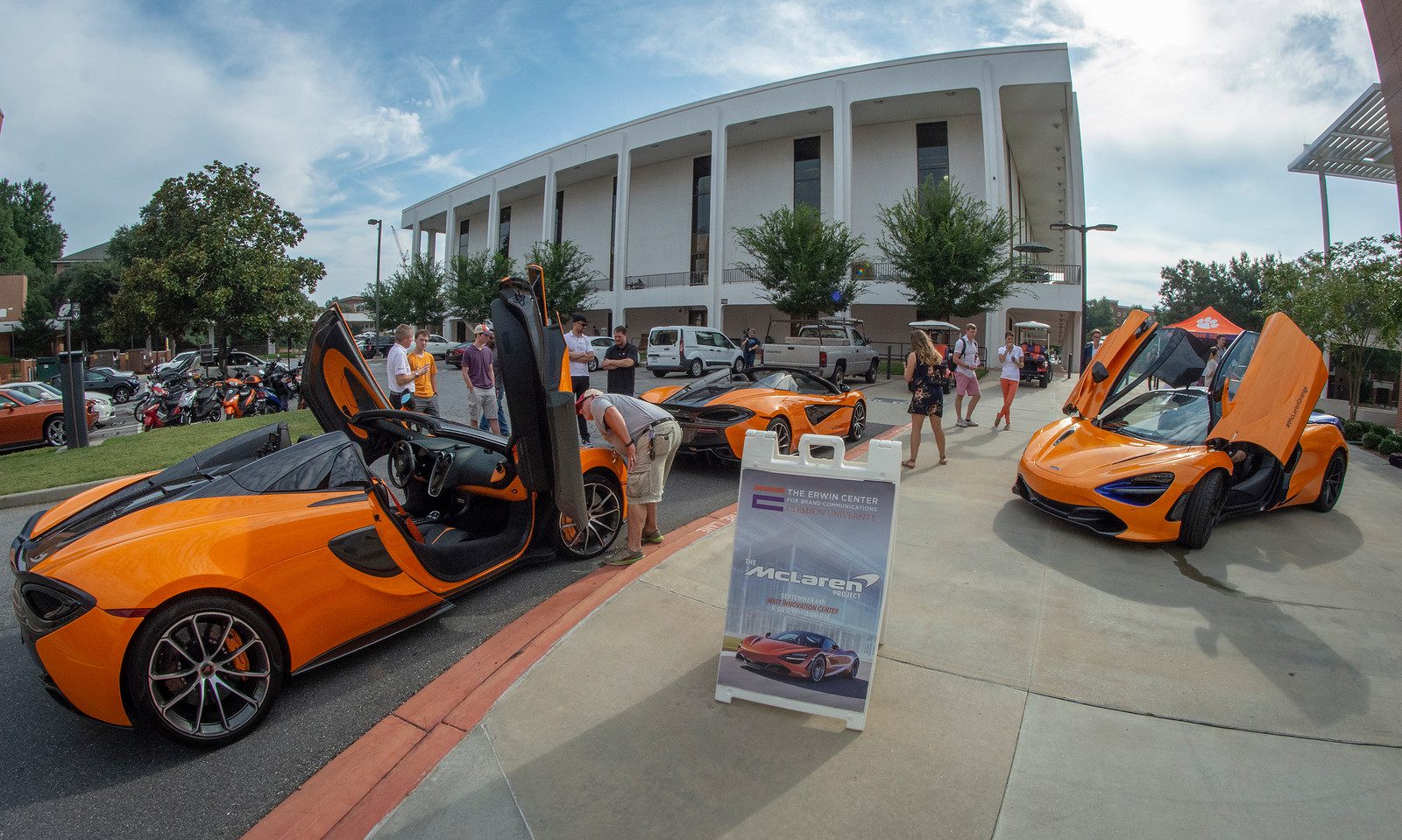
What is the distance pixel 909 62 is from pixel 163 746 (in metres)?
33.1

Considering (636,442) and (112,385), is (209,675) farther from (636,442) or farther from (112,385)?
(112,385)

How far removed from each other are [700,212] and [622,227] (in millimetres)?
5113

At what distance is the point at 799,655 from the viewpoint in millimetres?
2816

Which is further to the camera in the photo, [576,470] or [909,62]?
[909,62]

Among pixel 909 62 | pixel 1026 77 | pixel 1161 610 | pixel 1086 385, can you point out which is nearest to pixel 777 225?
pixel 909 62

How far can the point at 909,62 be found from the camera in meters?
29.1

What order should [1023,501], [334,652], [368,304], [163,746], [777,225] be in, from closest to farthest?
[163,746], [334,652], [1023,501], [777,225], [368,304]

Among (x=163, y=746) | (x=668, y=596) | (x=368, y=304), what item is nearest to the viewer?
(x=163, y=746)

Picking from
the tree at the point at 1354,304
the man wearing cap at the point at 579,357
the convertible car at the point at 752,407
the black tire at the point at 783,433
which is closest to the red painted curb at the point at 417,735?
the convertible car at the point at 752,407

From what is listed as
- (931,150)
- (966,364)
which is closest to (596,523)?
(966,364)

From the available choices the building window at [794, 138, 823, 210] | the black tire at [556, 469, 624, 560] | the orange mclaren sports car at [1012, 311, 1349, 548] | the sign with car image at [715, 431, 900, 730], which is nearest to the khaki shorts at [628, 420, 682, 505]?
the black tire at [556, 469, 624, 560]

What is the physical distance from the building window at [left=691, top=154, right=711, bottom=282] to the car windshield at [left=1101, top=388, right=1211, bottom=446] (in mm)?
32408

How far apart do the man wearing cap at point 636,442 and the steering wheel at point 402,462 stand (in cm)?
115

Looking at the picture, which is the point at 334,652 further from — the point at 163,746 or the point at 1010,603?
the point at 1010,603
